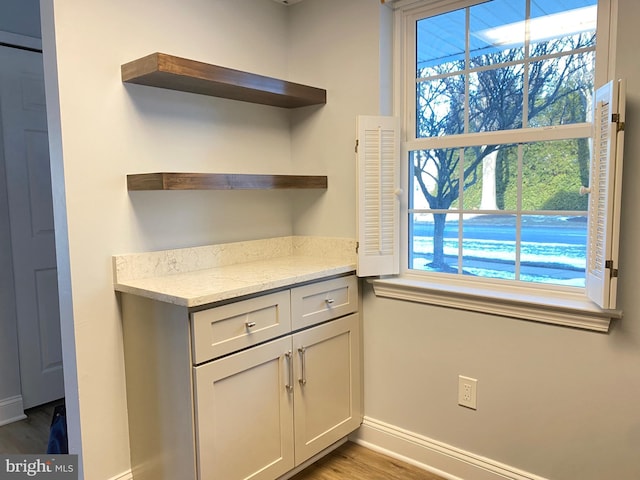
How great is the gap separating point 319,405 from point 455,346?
2.25 feet

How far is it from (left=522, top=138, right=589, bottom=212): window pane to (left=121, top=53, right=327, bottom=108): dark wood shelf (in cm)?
111

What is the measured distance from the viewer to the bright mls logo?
1.91m

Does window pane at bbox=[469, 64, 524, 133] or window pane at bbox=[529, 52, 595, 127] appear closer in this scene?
window pane at bbox=[529, 52, 595, 127]

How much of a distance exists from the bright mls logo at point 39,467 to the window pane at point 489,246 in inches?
74.7

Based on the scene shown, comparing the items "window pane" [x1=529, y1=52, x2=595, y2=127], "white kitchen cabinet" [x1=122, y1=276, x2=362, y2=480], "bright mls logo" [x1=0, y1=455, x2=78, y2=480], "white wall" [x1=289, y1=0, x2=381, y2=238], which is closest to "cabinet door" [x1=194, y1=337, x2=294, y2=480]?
"white kitchen cabinet" [x1=122, y1=276, x2=362, y2=480]

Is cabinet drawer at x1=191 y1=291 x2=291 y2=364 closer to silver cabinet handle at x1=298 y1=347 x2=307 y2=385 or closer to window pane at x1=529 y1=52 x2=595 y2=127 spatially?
silver cabinet handle at x1=298 y1=347 x2=307 y2=385

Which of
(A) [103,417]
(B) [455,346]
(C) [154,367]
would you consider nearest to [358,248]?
(B) [455,346]

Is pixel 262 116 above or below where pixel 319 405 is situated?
above

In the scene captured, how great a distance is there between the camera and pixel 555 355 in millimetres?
1853

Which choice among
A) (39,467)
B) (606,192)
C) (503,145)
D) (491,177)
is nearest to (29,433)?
(39,467)

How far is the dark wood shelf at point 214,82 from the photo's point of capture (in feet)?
5.99

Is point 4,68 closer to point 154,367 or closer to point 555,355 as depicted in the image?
point 154,367

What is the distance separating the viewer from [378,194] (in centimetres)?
226

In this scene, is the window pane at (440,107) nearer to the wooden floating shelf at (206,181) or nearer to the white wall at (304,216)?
the white wall at (304,216)
